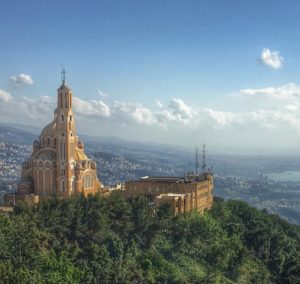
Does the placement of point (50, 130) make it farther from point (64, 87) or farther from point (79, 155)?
point (64, 87)

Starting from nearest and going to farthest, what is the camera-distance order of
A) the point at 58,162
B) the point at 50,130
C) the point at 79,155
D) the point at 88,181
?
the point at 58,162 < the point at 50,130 < the point at 79,155 < the point at 88,181

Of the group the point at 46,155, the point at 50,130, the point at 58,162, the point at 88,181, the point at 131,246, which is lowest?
the point at 131,246

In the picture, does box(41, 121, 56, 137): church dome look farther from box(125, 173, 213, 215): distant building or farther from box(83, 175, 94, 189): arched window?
box(125, 173, 213, 215): distant building

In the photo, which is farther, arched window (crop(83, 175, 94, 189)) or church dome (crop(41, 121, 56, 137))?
arched window (crop(83, 175, 94, 189))

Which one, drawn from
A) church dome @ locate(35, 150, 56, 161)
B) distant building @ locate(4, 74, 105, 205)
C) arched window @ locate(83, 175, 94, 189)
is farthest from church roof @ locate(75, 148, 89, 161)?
church dome @ locate(35, 150, 56, 161)

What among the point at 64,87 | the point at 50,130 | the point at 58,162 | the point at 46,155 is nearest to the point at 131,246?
the point at 58,162

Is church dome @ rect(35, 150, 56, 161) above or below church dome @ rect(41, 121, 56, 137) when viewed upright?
below

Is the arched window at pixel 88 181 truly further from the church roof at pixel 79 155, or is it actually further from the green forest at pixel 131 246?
the green forest at pixel 131 246
